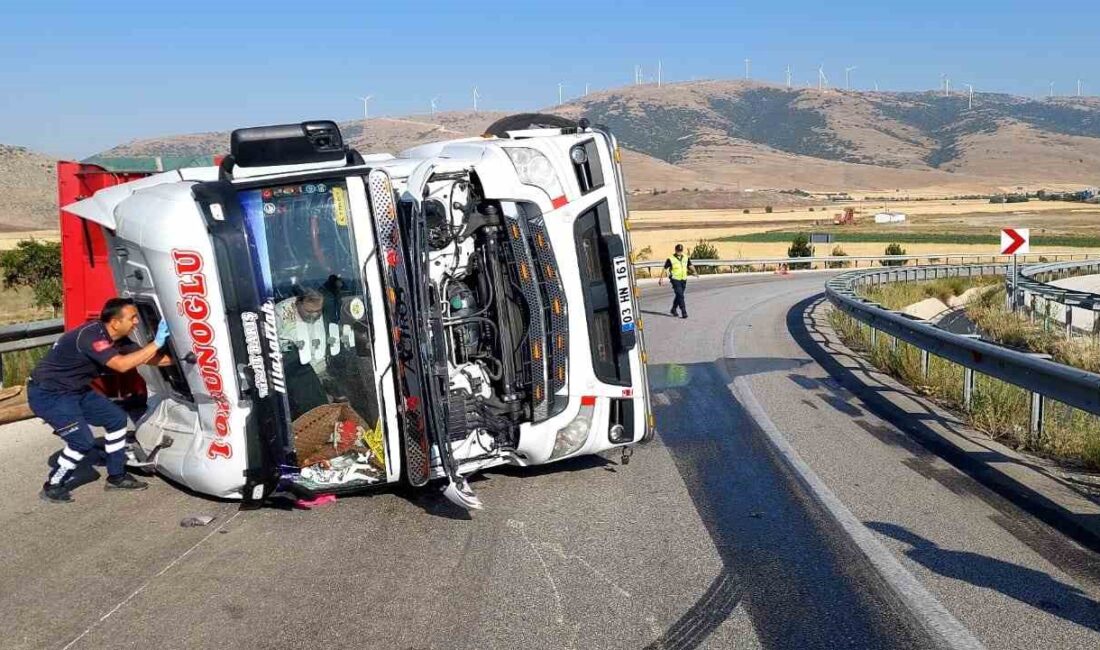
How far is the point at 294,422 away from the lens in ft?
22.3

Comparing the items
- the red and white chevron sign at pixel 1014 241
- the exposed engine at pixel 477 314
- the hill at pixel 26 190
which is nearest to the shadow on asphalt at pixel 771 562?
the exposed engine at pixel 477 314

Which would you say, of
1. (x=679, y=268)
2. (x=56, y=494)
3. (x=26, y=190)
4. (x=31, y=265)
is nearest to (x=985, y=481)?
(x=56, y=494)

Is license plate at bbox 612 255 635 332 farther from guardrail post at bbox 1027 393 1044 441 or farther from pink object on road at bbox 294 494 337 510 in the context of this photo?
guardrail post at bbox 1027 393 1044 441

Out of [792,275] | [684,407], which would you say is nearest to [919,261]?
[792,275]

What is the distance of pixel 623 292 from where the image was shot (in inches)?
300

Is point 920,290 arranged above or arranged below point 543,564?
below

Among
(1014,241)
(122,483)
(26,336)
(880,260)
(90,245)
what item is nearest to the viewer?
(122,483)

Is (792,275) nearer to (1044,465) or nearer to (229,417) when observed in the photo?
(1044,465)

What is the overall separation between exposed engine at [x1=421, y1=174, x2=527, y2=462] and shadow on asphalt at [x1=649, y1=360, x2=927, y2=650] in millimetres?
1459

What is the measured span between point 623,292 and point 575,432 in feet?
3.43

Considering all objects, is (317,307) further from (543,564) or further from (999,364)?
(999,364)

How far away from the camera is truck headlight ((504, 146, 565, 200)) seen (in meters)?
→ 7.27

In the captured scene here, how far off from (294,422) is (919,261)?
47.5 meters

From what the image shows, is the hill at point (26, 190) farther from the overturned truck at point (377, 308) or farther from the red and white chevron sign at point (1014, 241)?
A: the overturned truck at point (377, 308)
